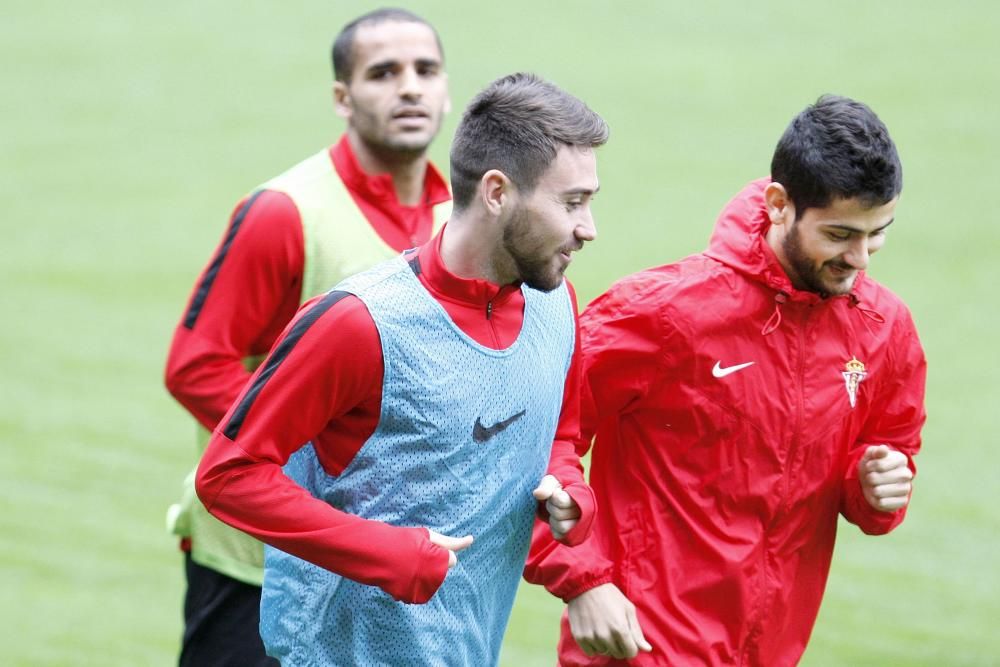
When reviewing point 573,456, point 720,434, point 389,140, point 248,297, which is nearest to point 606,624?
point 573,456

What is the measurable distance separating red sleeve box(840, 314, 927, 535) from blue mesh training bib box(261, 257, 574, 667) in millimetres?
789

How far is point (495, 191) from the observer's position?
310 cm

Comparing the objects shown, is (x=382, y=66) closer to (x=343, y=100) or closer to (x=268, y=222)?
(x=343, y=100)

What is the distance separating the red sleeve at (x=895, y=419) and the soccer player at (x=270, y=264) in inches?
53.4

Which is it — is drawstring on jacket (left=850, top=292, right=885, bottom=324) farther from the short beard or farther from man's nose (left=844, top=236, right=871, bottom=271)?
the short beard

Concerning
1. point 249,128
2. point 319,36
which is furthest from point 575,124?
point 319,36

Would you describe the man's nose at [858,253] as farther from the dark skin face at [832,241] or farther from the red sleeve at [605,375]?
the red sleeve at [605,375]

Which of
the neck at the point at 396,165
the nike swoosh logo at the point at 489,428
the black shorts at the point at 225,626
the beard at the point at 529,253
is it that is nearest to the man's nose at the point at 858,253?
the beard at the point at 529,253

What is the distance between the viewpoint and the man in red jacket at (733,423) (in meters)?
3.54

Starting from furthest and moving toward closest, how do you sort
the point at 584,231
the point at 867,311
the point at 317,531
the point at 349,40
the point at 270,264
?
the point at 349,40 → the point at 270,264 → the point at 867,311 → the point at 584,231 → the point at 317,531

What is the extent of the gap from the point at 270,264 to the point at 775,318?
1.37m

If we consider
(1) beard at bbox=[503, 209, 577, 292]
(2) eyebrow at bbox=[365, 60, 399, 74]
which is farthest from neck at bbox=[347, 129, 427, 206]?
(1) beard at bbox=[503, 209, 577, 292]

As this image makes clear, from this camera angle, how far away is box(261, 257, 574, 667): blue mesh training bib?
10.1ft

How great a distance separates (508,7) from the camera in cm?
1767
